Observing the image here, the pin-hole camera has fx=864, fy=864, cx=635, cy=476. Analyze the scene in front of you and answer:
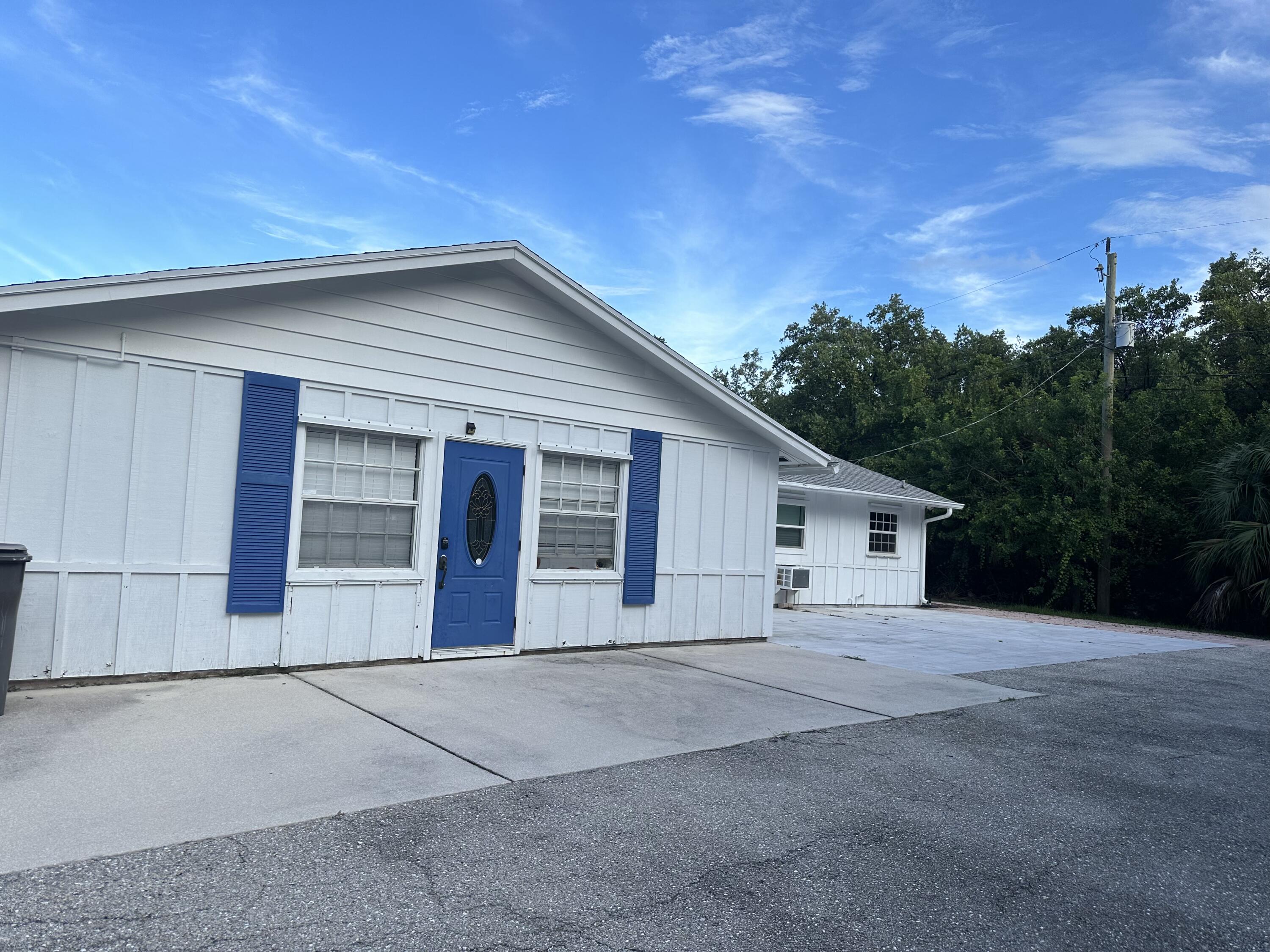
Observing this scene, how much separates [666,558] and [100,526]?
5811mm

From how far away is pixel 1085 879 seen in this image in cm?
392

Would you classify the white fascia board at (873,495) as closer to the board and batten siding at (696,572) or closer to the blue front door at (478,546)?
the board and batten siding at (696,572)

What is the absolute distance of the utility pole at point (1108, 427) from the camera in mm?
19781

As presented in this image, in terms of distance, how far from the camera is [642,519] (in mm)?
9984

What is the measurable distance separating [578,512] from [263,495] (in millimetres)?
3360

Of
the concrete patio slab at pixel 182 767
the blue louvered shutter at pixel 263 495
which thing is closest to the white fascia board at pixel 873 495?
the blue louvered shutter at pixel 263 495

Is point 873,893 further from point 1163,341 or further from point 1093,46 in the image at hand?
point 1163,341

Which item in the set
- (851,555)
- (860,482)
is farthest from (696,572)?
(860,482)

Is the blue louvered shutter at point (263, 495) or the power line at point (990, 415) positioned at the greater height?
the power line at point (990, 415)

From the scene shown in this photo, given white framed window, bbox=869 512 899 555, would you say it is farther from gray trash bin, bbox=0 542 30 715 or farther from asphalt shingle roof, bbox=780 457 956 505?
gray trash bin, bbox=0 542 30 715

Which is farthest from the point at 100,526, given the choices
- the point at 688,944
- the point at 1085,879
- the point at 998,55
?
the point at 998,55

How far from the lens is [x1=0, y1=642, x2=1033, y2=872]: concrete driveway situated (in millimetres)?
4105

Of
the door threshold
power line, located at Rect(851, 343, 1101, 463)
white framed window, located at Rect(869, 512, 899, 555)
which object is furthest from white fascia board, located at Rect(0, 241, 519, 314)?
power line, located at Rect(851, 343, 1101, 463)

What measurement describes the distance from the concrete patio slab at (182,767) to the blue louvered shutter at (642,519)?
4053 mm
